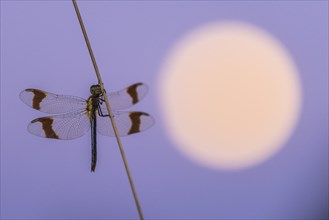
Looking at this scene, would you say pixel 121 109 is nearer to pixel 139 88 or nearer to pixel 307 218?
pixel 139 88

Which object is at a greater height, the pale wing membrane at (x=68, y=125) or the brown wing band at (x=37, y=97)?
the brown wing band at (x=37, y=97)

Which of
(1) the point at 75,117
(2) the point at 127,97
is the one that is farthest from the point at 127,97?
(1) the point at 75,117

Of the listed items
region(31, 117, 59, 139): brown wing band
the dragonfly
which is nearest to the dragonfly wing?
the dragonfly

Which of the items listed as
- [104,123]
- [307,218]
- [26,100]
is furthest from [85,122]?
[307,218]

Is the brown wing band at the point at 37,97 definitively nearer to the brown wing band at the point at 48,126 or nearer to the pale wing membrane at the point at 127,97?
the brown wing band at the point at 48,126

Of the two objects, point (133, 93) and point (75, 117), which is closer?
point (133, 93)

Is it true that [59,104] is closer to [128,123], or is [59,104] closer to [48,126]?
[48,126]

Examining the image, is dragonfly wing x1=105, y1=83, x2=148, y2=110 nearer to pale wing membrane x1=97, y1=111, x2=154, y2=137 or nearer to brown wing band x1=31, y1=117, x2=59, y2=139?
pale wing membrane x1=97, y1=111, x2=154, y2=137

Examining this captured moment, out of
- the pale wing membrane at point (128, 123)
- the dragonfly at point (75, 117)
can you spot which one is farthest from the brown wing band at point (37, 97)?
the pale wing membrane at point (128, 123)
